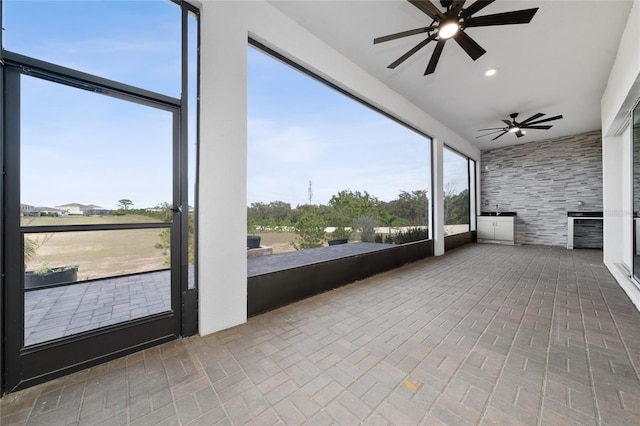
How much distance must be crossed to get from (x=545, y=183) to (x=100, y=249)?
1017cm

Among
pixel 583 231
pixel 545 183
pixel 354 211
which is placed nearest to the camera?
pixel 354 211

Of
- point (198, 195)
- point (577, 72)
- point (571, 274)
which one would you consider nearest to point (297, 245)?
point (198, 195)

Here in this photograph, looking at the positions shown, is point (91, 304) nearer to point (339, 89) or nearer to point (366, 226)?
point (366, 226)

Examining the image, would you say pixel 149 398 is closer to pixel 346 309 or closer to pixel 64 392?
pixel 64 392

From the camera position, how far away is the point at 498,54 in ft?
10.8

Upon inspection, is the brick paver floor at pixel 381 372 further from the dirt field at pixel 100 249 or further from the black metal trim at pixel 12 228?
the dirt field at pixel 100 249

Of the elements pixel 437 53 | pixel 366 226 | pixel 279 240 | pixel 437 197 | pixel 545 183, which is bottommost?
pixel 279 240

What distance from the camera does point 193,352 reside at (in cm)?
185

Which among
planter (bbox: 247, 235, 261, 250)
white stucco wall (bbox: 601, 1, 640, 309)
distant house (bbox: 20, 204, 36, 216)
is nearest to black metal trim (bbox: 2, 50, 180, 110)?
distant house (bbox: 20, 204, 36, 216)

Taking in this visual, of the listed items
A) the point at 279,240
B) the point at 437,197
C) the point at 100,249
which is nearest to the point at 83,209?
the point at 100,249

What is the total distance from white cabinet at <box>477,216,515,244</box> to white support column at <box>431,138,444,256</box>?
3.24m

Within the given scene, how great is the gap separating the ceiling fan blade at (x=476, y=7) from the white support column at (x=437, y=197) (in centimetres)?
377

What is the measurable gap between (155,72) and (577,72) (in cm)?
566

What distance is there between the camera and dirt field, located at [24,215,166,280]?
162cm
